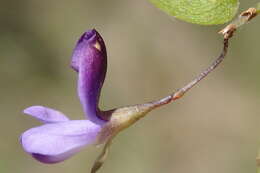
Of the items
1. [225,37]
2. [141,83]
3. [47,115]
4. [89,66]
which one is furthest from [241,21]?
[141,83]

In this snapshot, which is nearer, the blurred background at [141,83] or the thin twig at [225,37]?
the thin twig at [225,37]

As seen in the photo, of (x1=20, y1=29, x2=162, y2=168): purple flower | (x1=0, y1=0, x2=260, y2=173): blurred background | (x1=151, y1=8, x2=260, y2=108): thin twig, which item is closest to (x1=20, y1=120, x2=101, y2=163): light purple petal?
(x1=20, y1=29, x2=162, y2=168): purple flower

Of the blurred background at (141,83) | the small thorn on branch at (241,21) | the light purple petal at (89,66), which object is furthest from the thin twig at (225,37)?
the blurred background at (141,83)

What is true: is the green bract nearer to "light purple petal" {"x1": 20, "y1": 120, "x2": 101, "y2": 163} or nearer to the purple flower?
the purple flower

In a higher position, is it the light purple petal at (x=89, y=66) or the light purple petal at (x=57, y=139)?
the light purple petal at (x=89, y=66)

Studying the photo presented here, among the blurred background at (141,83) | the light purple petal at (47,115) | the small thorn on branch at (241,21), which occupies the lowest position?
the blurred background at (141,83)

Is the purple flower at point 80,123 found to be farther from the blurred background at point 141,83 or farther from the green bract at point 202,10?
the blurred background at point 141,83
